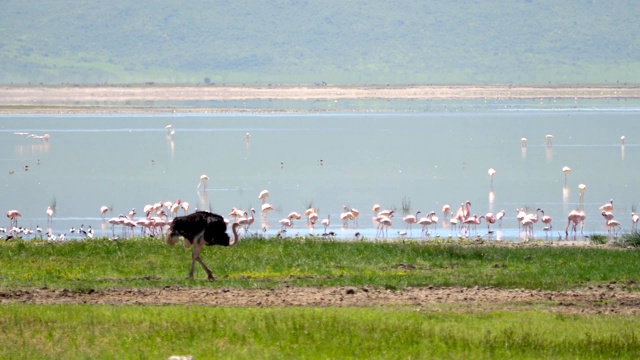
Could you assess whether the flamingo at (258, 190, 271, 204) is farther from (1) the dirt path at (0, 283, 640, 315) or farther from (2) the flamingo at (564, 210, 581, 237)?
(1) the dirt path at (0, 283, 640, 315)

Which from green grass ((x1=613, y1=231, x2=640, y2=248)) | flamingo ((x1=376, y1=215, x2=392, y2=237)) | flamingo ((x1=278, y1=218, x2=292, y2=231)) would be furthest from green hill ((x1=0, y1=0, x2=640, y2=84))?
green grass ((x1=613, y1=231, x2=640, y2=248))

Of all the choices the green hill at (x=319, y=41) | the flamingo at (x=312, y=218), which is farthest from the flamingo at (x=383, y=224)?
the green hill at (x=319, y=41)

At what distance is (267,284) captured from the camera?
15.0 m

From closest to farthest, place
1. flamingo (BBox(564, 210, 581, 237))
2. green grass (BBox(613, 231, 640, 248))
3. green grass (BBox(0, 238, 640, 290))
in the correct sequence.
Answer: green grass (BBox(0, 238, 640, 290)), green grass (BBox(613, 231, 640, 248)), flamingo (BBox(564, 210, 581, 237))

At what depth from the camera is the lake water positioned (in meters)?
30.6

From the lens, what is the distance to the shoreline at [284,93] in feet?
360

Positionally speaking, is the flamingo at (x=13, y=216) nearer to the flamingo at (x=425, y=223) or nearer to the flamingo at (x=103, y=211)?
the flamingo at (x=103, y=211)

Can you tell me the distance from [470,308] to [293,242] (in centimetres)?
672

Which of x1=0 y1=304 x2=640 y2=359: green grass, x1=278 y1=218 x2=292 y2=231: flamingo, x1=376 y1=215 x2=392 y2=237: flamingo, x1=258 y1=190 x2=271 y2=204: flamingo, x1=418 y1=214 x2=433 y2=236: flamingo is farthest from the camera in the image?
x1=258 y1=190 x2=271 y2=204: flamingo

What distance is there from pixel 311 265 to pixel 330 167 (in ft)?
83.4

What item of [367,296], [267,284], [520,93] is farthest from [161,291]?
[520,93]

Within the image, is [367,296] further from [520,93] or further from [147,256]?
[520,93]

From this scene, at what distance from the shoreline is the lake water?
34.3 metres

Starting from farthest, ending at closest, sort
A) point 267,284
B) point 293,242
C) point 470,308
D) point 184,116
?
1. point 184,116
2. point 293,242
3. point 267,284
4. point 470,308
